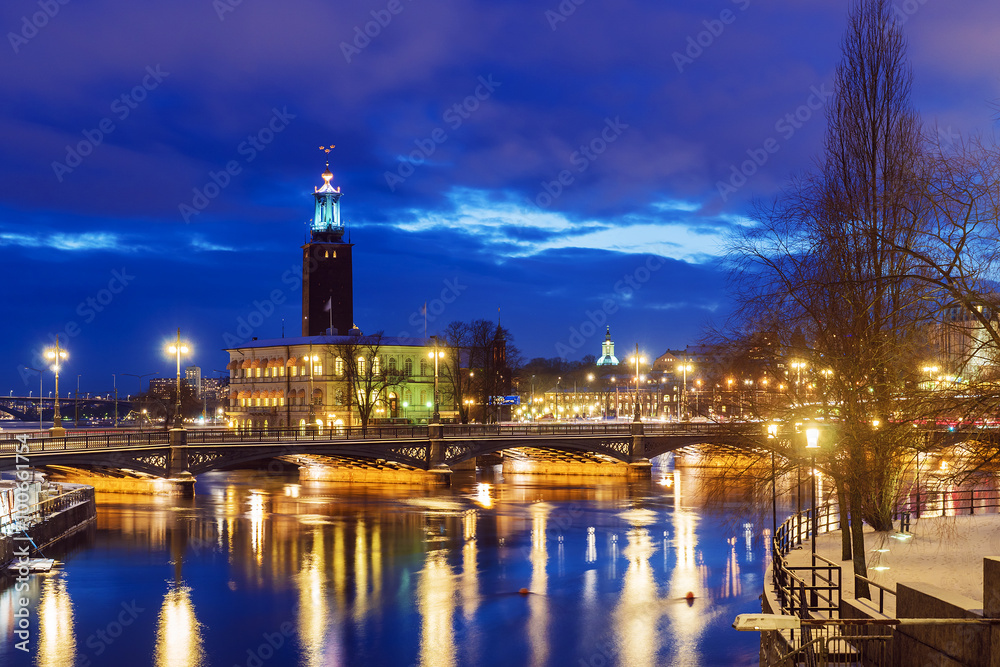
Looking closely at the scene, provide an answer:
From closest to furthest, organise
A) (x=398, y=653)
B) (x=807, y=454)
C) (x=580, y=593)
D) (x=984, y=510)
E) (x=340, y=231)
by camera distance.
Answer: (x=807, y=454) → (x=398, y=653) → (x=580, y=593) → (x=984, y=510) → (x=340, y=231)

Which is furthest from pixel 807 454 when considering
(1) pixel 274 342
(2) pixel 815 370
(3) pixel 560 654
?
(1) pixel 274 342

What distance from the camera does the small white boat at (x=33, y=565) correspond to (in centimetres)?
3869

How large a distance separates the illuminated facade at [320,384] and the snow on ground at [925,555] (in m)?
83.5

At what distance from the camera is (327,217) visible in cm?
14288

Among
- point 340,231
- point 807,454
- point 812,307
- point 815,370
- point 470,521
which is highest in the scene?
point 340,231

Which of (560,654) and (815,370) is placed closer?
(815,370)

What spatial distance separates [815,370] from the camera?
2350cm

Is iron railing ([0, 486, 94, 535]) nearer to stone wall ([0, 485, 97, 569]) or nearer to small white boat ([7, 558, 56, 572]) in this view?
stone wall ([0, 485, 97, 569])

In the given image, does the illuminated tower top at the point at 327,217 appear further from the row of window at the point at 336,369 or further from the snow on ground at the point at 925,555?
the snow on ground at the point at 925,555

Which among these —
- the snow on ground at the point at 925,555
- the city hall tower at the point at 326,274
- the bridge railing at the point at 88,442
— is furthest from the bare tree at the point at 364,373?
the snow on ground at the point at 925,555

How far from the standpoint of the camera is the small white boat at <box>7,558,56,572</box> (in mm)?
38688

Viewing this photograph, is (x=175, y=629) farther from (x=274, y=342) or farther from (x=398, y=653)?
(x=274, y=342)

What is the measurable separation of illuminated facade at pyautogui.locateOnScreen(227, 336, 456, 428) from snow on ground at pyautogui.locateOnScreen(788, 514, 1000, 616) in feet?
274

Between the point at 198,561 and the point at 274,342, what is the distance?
88.6m
